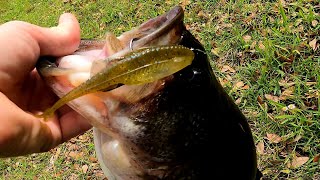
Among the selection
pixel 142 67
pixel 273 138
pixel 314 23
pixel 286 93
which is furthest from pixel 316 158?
pixel 142 67

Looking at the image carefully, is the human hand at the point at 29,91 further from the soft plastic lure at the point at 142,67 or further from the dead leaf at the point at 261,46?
the dead leaf at the point at 261,46

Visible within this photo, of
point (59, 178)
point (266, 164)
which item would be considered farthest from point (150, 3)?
point (266, 164)

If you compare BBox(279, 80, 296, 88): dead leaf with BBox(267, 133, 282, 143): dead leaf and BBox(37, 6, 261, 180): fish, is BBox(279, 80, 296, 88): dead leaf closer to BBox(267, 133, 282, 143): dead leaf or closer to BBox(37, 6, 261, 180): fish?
BBox(267, 133, 282, 143): dead leaf

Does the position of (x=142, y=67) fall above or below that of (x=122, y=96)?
above

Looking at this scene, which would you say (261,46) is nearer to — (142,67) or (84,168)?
(84,168)

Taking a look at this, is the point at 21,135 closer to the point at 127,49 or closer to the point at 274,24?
the point at 127,49

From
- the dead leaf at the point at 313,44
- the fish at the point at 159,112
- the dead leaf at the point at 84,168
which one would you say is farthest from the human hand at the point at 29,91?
the dead leaf at the point at 313,44

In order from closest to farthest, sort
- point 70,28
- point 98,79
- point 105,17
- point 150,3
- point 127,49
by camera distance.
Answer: point 98,79, point 127,49, point 70,28, point 150,3, point 105,17
